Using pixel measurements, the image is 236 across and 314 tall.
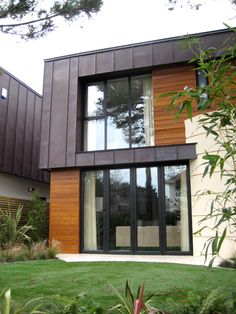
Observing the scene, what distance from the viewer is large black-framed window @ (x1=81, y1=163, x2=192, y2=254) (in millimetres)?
9148

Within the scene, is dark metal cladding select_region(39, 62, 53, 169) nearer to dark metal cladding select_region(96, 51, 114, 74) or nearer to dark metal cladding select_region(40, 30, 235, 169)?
dark metal cladding select_region(40, 30, 235, 169)

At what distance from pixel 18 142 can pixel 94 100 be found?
371 centimetres

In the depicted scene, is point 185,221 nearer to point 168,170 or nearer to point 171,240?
point 171,240

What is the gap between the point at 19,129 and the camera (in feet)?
42.7

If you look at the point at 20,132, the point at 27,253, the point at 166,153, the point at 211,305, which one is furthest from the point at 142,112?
the point at 211,305

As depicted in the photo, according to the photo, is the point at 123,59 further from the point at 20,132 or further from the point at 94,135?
the point at 20,132

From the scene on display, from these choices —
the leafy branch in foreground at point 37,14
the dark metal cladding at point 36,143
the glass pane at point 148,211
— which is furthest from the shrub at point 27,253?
the dark metal cladding at point 36,143

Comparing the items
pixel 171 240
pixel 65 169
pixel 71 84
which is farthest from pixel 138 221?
pixel 71 84

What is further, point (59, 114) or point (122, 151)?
point (59, 114)

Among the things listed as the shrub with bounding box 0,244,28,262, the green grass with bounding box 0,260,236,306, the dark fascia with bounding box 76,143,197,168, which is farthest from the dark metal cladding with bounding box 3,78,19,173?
the green grass with bounding box 0,260,236,306

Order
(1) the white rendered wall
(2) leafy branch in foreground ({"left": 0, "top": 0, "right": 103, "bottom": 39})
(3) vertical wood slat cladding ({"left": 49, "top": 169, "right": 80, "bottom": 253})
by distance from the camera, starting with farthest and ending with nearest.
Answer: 1. (1) the white rendered wall
2. (3) vertical wood slat cladding ({"left": 49, "top": 169, "right": 80, "bottom": 253})
3. (2) leafy branch in foreground ({"left": 0, "top": 0, "right": 103, "bottom": 39})

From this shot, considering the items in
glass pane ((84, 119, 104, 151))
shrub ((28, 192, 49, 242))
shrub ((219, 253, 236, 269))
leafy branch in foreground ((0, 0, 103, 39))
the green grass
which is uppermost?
leafy branch in foreground ((0, 0, 103, 39))

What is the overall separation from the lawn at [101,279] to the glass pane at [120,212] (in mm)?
2607

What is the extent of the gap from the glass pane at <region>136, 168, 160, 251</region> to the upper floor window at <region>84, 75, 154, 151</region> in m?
0.98
